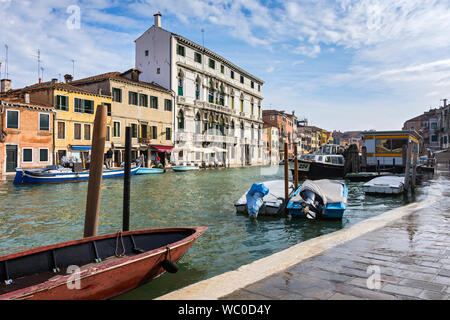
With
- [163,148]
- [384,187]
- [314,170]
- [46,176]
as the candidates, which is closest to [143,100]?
[163,148]

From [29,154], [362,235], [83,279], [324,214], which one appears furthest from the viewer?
[29,154]

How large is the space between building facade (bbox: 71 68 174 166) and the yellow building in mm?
1958

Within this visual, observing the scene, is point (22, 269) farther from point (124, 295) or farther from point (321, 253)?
point (321, 253)

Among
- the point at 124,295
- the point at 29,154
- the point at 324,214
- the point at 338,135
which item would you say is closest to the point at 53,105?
A: the point at 29,154

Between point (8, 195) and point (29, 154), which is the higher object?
point (29, 154)

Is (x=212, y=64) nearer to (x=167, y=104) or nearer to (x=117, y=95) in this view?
(x=167, y=104)

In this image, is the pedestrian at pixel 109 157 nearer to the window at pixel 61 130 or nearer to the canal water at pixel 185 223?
the window at pixel 61 130

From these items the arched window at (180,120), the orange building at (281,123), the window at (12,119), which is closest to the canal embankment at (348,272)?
the window at (12,119)

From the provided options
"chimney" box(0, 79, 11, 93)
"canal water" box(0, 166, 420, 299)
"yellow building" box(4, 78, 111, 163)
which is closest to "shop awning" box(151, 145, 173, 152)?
"yellow building" box(4, 78, 111, 163)

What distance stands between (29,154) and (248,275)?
25507 millimetres

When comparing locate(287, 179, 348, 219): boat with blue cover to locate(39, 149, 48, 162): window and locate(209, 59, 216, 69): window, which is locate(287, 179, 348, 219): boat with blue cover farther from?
locate(209, 59, 216, 69): window

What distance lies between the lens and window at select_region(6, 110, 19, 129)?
931 inches

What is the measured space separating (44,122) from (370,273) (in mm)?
26611

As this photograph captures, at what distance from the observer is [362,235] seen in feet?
20.5
